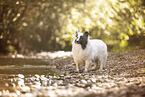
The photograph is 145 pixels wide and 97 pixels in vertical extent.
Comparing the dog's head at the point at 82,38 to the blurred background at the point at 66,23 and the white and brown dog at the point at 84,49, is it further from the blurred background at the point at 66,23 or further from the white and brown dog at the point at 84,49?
the blurred background at the point at 66,23

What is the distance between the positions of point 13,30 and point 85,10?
7.24 metres

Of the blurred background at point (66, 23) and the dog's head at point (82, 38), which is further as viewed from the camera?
the blurred background at point (66, 23)

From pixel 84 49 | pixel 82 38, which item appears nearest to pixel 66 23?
pixel 84 49

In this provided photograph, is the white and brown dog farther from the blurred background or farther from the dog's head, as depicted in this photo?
the blurred background

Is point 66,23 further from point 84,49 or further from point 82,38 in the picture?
point 82,38

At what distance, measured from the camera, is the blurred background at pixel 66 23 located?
21109 mm

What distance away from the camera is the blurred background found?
21109mm

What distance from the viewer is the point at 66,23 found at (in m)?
30.4

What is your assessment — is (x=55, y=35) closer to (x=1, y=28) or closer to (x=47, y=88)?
(x=1, y=28)

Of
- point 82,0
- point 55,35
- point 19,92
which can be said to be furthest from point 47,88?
point 55,35

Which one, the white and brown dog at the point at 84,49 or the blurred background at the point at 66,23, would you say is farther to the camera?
the blurred background at the point at 66,23

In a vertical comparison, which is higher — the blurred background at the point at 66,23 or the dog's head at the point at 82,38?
the blurred background at the point at 66,23

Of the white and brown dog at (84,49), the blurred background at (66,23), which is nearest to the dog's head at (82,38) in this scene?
the white and brown dog at (84,49)

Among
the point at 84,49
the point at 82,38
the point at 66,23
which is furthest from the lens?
the point at 66,23
